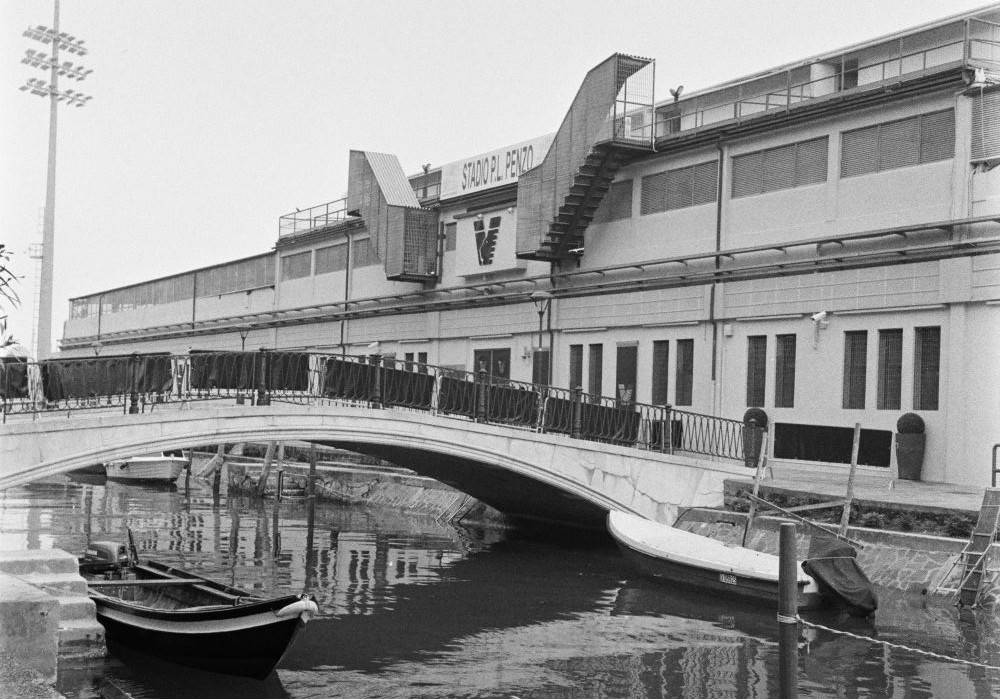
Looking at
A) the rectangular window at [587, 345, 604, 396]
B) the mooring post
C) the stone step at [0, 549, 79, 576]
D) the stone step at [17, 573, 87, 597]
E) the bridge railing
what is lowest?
the stone step at [17, 573, 87, 597]

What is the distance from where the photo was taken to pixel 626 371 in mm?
29750

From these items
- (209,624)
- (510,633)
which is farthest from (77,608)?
(510,633)

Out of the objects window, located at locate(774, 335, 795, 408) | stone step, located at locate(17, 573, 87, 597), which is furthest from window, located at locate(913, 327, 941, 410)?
stone step, located at locate(17, 573, 87, 597)

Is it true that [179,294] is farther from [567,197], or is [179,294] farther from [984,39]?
[984,39]

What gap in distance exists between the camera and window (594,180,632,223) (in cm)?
2981

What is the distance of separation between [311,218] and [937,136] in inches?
1118

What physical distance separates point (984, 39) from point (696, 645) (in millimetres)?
14252

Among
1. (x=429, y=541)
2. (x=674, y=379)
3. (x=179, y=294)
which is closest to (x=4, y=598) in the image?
(x=429, y=541)

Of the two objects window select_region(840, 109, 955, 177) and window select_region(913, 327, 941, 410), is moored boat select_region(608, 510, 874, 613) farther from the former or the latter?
window select_region(840, 109, 955, 177)

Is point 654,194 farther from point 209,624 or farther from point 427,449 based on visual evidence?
point 209,624

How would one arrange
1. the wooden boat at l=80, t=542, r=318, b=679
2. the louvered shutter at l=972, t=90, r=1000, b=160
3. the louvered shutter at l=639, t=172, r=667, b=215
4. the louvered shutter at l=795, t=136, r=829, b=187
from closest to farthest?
the wooden boat at l=80, t=542, r=318, b=679
the louvered shutter at l=972, t=90, r=1000, b=160
the louvered shutter at l=795, t=136, r=829, b=187
the louvered shutter at l=639, t=172, r=667, b=215

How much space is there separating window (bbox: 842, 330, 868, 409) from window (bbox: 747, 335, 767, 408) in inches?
83.0

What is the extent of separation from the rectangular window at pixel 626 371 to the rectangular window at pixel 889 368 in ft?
23.5

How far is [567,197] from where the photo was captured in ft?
97.8
